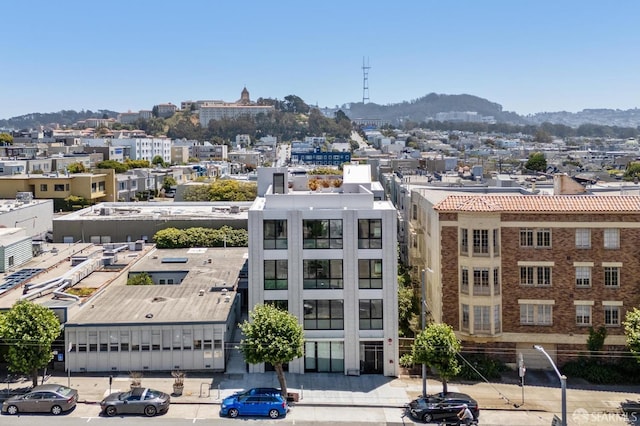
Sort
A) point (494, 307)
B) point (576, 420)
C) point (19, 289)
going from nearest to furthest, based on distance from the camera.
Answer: point (576, 420)
point (494, 307)
point (19, 289)

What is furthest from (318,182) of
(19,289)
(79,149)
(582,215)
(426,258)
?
(79,149)

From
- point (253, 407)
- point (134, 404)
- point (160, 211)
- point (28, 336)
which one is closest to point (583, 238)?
point (253, 407)

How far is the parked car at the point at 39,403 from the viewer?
26.1 m

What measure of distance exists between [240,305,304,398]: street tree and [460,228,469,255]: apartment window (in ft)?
33.7

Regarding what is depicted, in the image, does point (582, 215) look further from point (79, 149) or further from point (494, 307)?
point (79, 149)

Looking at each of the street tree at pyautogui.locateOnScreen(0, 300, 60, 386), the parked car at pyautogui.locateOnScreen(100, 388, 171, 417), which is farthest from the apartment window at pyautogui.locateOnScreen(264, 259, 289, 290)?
the street tree at pyautogui.locateOnScreen(0, 300, 60, 386)

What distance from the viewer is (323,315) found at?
31.9 meters

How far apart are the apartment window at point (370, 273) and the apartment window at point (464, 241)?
4740mm

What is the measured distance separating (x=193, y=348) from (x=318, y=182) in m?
15.8

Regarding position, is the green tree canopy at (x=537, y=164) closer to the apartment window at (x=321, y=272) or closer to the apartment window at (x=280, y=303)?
the apartment window at (x=321, y=272)

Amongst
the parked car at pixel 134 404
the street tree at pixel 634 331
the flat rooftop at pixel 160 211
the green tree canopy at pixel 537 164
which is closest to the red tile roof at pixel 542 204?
the street tree at pixel 634 331

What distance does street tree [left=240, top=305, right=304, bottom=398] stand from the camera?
2767 cm

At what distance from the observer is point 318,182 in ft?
139

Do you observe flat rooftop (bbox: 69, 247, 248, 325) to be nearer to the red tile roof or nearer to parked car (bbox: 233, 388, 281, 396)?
parked car (bbox: 233, 388, 281, 396)
